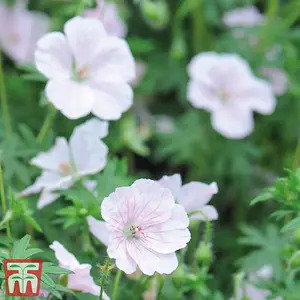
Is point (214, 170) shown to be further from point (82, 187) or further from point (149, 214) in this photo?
point (149, 214)

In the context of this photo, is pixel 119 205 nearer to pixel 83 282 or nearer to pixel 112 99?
pixel 83 282

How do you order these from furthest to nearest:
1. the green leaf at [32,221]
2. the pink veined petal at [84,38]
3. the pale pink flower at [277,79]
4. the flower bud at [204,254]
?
the pale pink flower at [277,79]
the pink veined petal at [84,38]
the flower bud at [204,254]
the green leaf at [32,221]

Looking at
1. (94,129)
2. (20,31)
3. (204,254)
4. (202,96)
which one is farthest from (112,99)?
(20,31)

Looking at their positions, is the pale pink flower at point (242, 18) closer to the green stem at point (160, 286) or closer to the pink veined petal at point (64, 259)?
the green stem at point (160, 286)

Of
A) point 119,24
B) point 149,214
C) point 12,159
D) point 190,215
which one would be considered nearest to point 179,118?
point 119,24

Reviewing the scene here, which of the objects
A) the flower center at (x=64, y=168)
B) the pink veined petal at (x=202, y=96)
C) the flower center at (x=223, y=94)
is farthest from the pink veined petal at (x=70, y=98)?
the flower center at (x=223, y=94)

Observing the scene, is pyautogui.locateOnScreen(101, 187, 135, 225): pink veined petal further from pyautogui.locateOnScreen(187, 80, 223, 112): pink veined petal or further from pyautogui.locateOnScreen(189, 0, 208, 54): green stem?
pyautogui.locateOnScreen(189, 0, 208, 54): green stem

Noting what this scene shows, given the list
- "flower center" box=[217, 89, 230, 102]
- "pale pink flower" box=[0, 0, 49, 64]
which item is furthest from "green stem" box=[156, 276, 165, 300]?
"pale pink flower" box=[0, 0, 49, 64]
